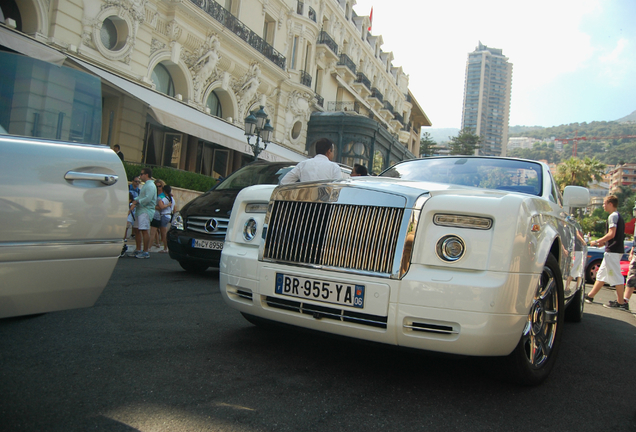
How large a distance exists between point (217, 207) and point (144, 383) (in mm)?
4270

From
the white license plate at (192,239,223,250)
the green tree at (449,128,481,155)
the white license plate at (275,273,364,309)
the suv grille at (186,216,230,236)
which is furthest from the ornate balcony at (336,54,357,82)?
the green tree at (449,128,481,155)

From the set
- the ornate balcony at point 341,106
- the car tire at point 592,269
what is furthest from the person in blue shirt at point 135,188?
the ornate balcony at point 341,106

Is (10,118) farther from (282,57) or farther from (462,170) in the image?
(282,57)

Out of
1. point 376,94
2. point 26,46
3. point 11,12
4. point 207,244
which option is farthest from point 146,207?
point 376,94

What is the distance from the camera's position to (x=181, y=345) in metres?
3.26

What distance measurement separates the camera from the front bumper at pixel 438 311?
246cm

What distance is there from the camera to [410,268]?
103 inches

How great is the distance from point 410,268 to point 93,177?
1.67 m

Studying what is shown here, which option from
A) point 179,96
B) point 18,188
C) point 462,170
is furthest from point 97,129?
point 179,96

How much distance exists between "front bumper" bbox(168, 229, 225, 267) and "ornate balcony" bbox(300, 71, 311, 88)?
863 inches

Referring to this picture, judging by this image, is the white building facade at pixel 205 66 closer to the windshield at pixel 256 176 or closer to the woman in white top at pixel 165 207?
the windshield at pixel 256 176

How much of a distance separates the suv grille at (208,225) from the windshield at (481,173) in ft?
8.96

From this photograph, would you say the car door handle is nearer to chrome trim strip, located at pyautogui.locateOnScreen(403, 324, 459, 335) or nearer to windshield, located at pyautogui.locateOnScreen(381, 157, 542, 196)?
chrome trim strip, located at pyautogui.locateOnScreen(403, 324, 459, 335)

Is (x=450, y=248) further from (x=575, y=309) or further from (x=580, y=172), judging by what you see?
(x=580, y=172)
